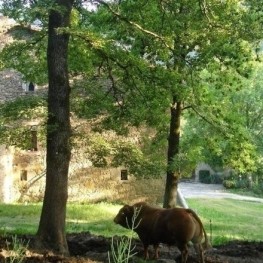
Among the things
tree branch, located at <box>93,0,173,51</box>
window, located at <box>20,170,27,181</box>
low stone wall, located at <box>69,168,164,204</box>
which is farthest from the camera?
low stone wall, located at <box>69,168,164,204</box>

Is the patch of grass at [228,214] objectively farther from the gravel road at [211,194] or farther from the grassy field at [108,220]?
the gravel road at [211,194]

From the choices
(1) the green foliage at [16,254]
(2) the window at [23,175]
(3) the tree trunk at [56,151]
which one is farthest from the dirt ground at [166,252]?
(2) the window at [23,175]

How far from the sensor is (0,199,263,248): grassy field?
51.9ft

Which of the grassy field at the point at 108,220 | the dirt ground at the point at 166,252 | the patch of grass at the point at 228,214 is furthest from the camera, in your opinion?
the patch of grass at the point at 228,214

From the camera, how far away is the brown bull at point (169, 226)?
785cm

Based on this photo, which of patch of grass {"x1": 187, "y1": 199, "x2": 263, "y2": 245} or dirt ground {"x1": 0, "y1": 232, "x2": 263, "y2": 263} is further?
patch of grass {"x1": 187, "y1": 199, "x2": 263, "y2": 245}

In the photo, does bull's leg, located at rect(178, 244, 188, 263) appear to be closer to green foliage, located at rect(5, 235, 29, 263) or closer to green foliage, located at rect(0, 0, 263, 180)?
green foliage, located at rect(0, 0, 263, 180)

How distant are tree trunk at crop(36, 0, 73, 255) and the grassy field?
6.89 feet

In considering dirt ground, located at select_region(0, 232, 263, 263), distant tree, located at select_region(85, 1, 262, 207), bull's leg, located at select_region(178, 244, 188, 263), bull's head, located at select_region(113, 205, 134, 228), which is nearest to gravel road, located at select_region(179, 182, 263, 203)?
distant tree, located at select_region(85, 1, 262, 207)

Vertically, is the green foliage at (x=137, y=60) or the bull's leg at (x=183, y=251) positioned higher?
the green foliage at (x=137, y=60)

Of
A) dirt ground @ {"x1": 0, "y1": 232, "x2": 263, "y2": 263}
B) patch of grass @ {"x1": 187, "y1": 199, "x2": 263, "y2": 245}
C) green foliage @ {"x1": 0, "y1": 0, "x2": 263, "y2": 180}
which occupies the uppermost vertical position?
green foliage @ {"x1": 0, "y1": 0, "x2": 263, "y2": 180}

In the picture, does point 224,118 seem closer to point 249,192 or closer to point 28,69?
point 28,69

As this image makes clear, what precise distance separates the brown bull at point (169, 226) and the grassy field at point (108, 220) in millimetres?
3210

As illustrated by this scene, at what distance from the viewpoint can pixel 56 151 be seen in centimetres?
862
